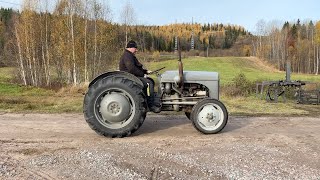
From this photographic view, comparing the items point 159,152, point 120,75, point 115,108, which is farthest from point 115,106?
point 159,152

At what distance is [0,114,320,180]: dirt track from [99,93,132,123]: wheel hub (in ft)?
1.63

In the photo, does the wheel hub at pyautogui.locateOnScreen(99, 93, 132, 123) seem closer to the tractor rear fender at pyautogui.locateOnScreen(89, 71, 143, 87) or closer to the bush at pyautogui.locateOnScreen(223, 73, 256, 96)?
the tractor rear fender at pyautogui.locateOnScreen(89, 71, 143, 87)

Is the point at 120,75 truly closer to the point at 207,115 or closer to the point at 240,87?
the point at 207,115

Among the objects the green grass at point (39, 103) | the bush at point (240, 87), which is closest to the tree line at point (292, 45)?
the bush at point (240, 87)

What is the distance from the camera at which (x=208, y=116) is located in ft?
26.3

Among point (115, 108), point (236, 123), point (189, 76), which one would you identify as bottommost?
point (236, 123)

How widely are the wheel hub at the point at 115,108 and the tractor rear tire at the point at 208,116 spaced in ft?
4.70

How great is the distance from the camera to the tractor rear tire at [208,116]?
7992 mm

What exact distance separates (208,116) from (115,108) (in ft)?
6.53

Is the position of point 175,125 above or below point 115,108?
below

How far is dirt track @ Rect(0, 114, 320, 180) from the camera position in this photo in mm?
5371

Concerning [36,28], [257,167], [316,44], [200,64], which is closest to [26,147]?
[257,167]

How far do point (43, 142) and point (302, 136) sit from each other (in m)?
5.44

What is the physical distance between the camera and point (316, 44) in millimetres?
77312
